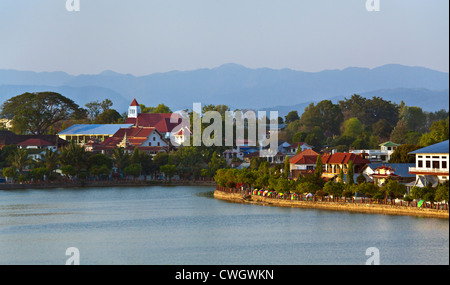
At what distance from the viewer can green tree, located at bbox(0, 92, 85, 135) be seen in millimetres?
88938

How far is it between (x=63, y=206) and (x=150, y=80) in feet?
485

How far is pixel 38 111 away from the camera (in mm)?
91250

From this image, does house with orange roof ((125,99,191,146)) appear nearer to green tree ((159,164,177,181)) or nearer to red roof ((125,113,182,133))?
red roof ((125,113,182,133))

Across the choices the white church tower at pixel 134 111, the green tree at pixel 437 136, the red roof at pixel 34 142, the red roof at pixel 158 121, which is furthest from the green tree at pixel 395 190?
the white church tower at pixel 134 111

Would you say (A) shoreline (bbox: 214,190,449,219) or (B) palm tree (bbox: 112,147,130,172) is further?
(B) palm tree (bbox: 112,147,130,172)

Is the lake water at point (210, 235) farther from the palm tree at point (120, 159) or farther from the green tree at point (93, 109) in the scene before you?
the green tree at point (93, 109)

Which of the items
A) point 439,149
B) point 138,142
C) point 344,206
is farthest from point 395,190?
point 138,142

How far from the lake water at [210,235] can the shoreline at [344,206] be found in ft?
2.86

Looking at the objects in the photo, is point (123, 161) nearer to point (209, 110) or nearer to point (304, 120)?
point (209, 110)

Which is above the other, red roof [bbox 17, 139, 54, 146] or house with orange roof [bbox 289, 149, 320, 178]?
red roof [bbox 17, 139, 54, 146]

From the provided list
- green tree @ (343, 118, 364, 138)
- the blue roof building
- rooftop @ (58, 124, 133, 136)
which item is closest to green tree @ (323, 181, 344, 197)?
the blue roof building

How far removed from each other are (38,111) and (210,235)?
61721 millimetres

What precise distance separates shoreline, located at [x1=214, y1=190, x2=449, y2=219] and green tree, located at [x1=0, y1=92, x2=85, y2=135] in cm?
4485
